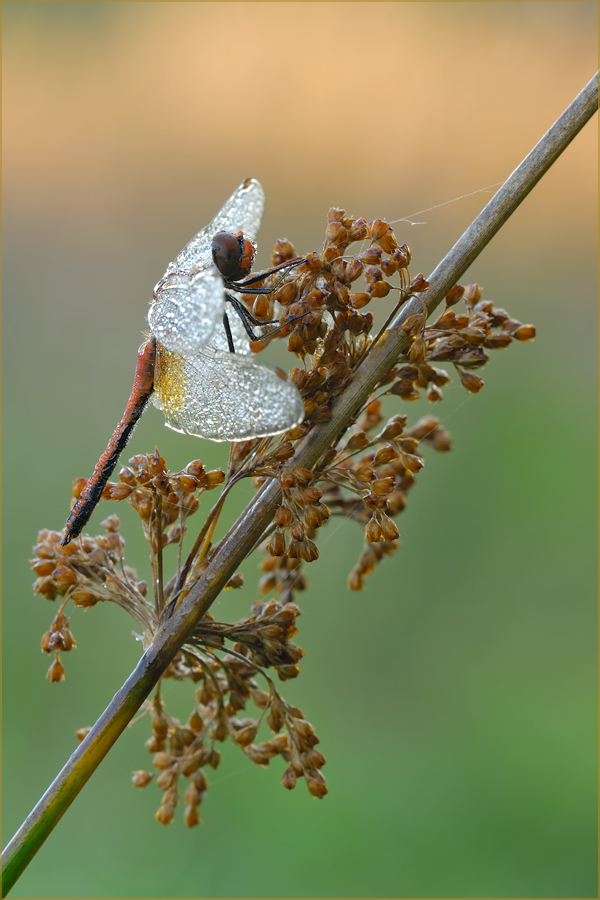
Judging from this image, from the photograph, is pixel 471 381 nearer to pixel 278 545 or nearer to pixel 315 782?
pixel 278 545

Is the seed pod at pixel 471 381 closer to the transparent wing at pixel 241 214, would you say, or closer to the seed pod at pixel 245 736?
the transparent wing at pixel 241 214

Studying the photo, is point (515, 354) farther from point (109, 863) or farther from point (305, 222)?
point (109, 863)

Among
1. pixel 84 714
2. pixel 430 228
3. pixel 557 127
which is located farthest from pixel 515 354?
pixel 557 127

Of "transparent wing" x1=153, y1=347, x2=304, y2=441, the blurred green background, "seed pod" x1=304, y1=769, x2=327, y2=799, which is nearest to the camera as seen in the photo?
"transparent wing" x1=153, y1=347, x2=304, y2=441

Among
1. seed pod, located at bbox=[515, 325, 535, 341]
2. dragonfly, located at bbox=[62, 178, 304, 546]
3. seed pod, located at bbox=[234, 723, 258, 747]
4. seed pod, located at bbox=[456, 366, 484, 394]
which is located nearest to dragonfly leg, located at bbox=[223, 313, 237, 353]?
dragonfly, located at bbox=[62, 178, 304, 546]

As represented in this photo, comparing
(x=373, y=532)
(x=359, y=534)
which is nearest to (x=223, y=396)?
(x=373, y=532)

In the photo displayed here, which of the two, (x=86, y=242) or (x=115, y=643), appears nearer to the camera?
(x=115, y=643)

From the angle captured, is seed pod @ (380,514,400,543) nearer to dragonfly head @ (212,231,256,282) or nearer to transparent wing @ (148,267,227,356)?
transparent wing @ (148,267,227,356)
